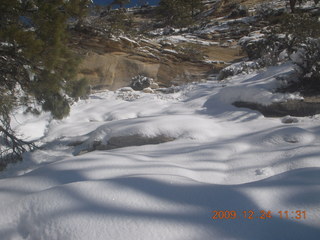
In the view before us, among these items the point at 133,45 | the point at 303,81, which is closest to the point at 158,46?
the point at 133,45

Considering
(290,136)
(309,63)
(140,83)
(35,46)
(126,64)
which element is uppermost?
(126,64)

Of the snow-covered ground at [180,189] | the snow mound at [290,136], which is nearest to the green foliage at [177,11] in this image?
the snow-covered ground at [180,189]

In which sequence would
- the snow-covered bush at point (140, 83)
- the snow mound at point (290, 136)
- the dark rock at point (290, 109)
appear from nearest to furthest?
the snow mound at point (290, 136) → the dark rock at point (290, 109) → the snow-covered bush at point (140, 83)

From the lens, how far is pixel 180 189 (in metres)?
1.30

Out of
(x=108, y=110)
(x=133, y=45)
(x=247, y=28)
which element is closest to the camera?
(x=108, y=110)

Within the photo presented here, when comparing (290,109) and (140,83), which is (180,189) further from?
(140,83)

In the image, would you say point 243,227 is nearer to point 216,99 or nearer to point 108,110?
point 216,99

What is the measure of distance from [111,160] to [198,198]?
1087 mm

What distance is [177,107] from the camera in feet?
17.6
